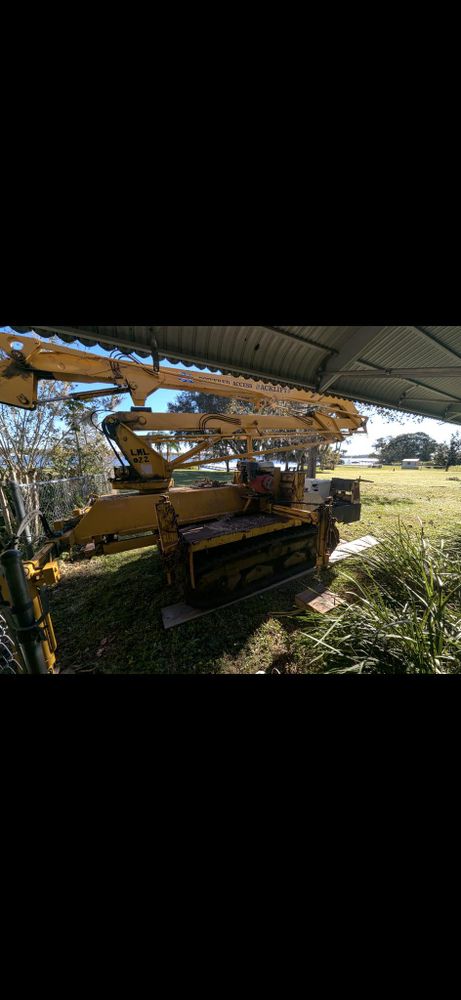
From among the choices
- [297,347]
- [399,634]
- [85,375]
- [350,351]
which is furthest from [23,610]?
[350,351]

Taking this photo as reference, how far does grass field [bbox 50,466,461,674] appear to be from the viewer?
2.95 metres

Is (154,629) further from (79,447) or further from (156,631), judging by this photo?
(79,447)

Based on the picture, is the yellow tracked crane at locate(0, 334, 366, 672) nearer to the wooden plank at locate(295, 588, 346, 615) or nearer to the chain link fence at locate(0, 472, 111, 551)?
the wooden plank at locate(295, 588, 346, 615)

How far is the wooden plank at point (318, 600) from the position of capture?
139 inches

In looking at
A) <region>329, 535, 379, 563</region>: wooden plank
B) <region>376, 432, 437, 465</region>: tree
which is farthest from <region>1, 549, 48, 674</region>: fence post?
<region>376, 432, 437, 465</region>: tree

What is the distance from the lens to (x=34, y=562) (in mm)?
2566
